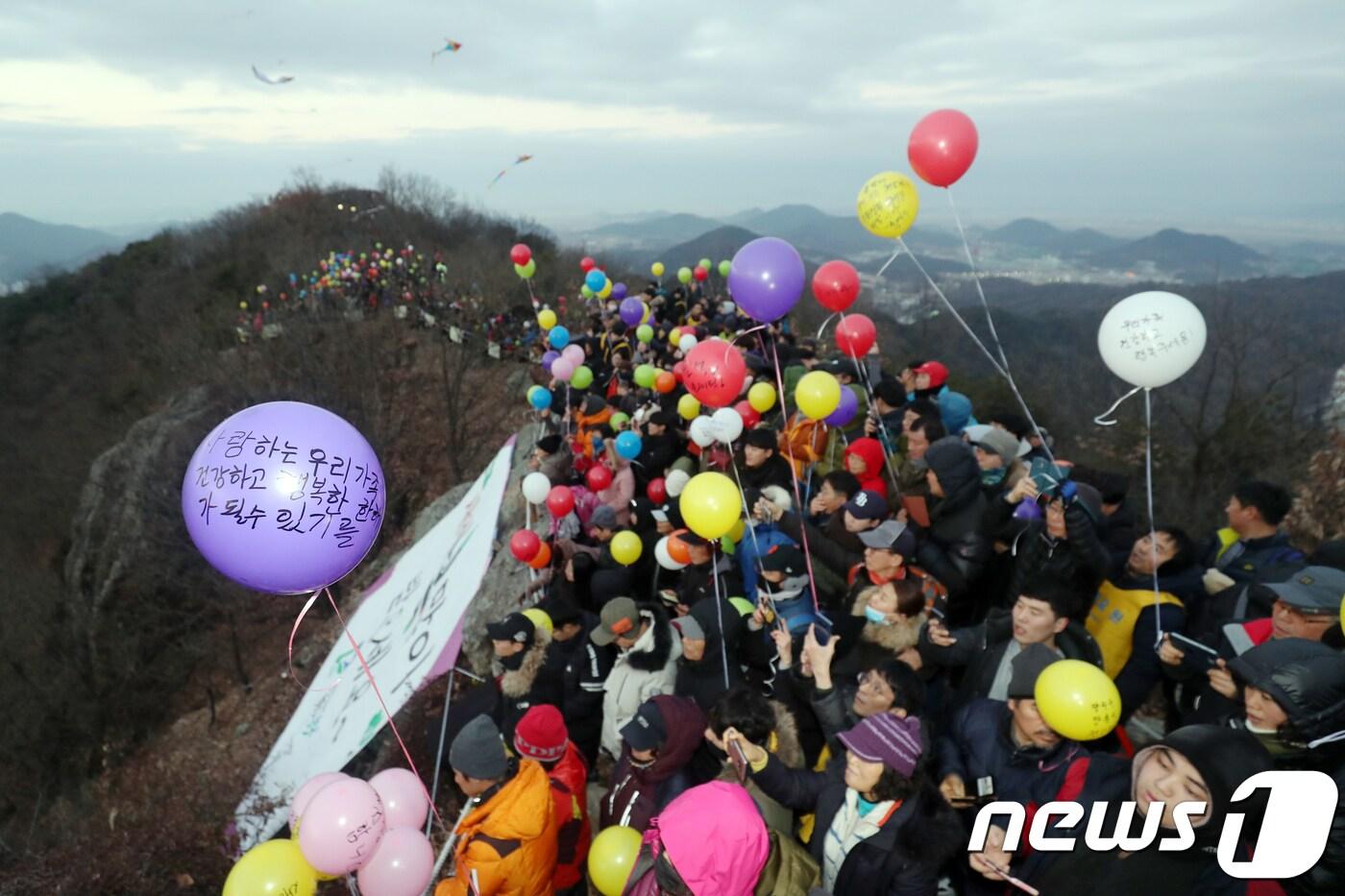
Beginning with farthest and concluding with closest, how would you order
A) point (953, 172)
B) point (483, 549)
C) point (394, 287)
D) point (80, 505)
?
1. point (394, 287)
2. point (80, 505)
3. point (953, 172)
4. point (483, 549)

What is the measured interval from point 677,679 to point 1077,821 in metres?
1.94

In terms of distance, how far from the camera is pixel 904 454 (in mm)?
5984

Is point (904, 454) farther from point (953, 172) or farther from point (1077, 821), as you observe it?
point (1077, 821)

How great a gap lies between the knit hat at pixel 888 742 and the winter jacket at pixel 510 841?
1.25m

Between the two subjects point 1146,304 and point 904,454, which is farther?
point 904,454

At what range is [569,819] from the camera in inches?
121

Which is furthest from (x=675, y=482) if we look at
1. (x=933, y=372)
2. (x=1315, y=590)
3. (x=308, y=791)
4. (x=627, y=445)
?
(x=1315, y=590)

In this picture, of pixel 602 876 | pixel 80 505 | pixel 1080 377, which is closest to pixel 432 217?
pixel 80 505

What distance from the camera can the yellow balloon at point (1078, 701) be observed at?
7.68ft

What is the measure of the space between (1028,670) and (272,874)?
293 centimetres

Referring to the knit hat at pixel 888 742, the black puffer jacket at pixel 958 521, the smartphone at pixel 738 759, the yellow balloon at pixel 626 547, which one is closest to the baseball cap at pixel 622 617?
the smartphone at pixel 738 759

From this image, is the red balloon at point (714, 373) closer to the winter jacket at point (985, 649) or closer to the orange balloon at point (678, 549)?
the orange balloon at point (678, 549)

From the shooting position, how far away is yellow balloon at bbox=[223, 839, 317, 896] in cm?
251

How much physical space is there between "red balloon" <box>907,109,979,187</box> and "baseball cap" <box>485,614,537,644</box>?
4398mm
